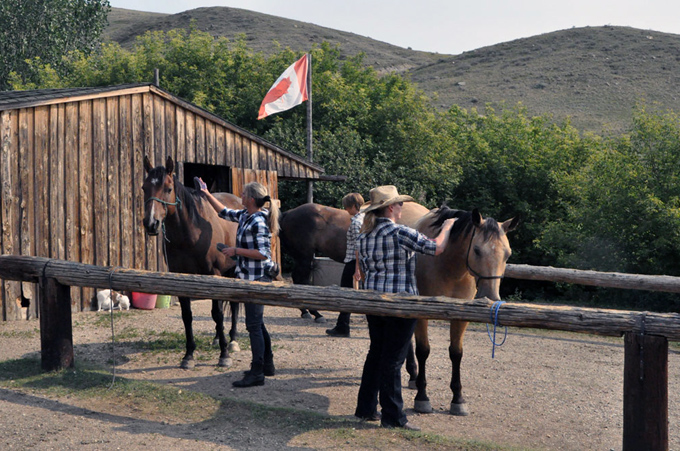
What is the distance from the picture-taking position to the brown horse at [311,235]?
10523 mm

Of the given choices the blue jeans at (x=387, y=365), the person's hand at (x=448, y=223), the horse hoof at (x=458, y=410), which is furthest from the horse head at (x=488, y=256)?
the horse hoof at (x=458, y=410)

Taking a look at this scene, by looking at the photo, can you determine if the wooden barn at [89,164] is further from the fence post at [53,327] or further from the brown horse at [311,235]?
the fence post at [53,327]

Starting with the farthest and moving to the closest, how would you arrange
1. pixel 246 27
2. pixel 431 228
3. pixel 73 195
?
pixel 246 27
pixel 73 195
pixel 431 228

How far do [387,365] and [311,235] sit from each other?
6066 mm

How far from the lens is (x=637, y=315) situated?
3.99 m

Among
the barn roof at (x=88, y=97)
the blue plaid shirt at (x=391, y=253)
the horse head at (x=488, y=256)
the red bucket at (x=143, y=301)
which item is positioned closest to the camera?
the blue plaid shirt at (x=391, y=253)

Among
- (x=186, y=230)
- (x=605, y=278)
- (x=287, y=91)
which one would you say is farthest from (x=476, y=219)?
(x=287, y=91)

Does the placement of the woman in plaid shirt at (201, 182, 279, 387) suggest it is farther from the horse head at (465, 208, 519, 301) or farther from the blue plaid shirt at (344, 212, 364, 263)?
the horse head at (465, 208, 519, 301)

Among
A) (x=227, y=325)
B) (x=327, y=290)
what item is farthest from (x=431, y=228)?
(x=227, y=325)

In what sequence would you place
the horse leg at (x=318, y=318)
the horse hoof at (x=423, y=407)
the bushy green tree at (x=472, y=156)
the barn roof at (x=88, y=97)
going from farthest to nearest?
the bushy green tree at (x=472, y=156), the horse leg at (x=318, y=318), the barn roof at (x=88, y=97), the horse hoof at (x=423, y=407)

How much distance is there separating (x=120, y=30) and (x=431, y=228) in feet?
332

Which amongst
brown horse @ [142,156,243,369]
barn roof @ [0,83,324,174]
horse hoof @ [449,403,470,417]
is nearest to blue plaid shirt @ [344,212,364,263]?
brown horse @ [142,156,243,369]

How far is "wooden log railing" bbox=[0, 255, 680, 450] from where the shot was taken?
3.88 metres

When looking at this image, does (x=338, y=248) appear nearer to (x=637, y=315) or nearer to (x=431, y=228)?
(x=431, y=228)
